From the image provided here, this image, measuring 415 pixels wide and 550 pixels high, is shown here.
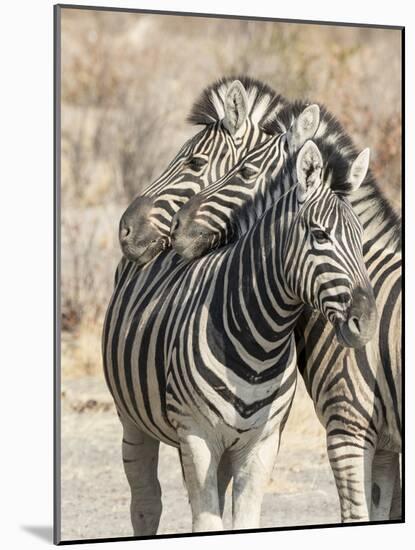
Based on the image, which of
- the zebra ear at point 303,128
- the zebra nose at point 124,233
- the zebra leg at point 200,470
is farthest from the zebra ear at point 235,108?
the zebra leg at point 200,470

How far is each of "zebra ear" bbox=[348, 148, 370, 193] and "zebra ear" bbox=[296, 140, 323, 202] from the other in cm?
23

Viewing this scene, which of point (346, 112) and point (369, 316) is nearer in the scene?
point (369, 316)

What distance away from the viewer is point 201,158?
21.7 ft

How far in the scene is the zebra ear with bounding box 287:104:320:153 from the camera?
6.62m

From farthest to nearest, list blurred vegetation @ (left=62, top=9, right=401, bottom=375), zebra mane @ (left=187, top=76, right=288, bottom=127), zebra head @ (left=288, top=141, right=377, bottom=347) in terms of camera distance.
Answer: zebra mane @ (left=187, top=76, right=288, bottom=127)
blurred vegetation @ (left=62, top=9, right=401, bottom=375)
zebra head @ (left=288, top=141, right=377, bottom=347)

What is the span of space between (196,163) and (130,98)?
45cm

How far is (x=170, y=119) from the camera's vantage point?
665cm

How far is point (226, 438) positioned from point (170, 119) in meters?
1.58

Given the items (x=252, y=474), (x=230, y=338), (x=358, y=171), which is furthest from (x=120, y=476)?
(x=358, y=171)

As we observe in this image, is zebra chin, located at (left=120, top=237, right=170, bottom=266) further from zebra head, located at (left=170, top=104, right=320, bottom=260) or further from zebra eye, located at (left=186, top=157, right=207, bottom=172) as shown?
zebra eye, located at (left=186, top=157, right=207, bottom=172)

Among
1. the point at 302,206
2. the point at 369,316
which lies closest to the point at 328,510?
the point at 369,316

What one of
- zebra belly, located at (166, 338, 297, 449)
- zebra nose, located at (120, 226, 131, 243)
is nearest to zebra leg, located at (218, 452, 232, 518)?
zebra belly, located at (166, 338, 297, 449)

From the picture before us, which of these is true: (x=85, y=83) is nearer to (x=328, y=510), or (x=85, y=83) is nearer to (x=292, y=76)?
Answer: (x=292, y=76)

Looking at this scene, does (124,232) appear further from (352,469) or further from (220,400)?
(352,469)
